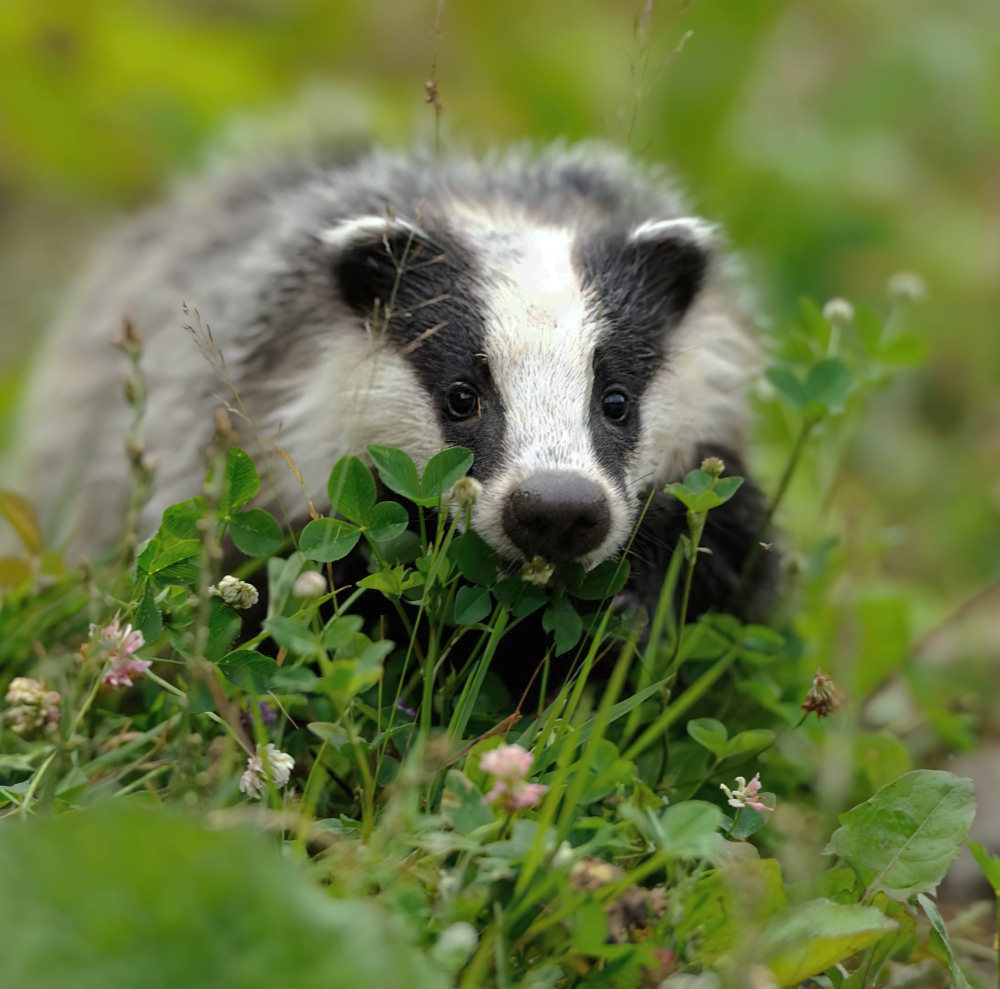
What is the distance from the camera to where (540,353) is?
9.07 feet

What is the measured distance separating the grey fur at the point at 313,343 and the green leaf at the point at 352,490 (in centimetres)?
28

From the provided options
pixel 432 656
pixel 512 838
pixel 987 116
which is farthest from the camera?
pixel 987 116

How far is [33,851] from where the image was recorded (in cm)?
168

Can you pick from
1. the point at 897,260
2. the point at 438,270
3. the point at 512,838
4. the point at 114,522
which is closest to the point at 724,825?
the point at 512,838

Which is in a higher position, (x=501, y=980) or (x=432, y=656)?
(x=432, y=656)

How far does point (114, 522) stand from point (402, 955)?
2454 mm

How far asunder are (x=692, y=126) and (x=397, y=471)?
4.22m

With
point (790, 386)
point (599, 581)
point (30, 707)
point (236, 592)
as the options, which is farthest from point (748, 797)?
point (30, 707)

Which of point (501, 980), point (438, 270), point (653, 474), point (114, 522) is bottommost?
point (114, 522)

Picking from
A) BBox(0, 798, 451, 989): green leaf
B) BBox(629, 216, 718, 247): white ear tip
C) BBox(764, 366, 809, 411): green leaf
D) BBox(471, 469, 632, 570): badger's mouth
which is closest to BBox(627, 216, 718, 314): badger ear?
BBox(629, 216, 718, 247): white ear tip

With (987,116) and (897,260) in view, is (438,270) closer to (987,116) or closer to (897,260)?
(897,260)

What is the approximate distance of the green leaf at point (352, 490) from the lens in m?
2.44

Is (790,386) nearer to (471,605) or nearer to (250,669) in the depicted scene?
(471,605)

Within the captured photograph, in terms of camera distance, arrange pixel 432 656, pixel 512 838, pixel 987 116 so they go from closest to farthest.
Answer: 1. pixel 512 838
2. pixel 432 656
3. pixel 987 116
